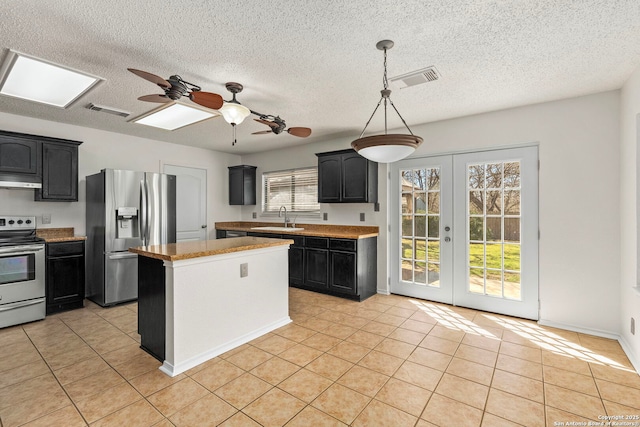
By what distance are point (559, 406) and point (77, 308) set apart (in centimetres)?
504

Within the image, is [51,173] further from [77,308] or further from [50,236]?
[77,308]

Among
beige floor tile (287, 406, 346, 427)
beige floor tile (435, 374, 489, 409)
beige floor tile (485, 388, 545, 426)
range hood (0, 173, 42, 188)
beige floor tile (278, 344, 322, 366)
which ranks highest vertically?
range hood (0, 173, 42, 188)

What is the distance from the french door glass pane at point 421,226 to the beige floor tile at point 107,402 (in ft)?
11.4

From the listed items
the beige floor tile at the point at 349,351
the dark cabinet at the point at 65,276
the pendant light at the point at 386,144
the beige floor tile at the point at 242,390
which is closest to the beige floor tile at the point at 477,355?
the beige floor tile at the point at 349,351

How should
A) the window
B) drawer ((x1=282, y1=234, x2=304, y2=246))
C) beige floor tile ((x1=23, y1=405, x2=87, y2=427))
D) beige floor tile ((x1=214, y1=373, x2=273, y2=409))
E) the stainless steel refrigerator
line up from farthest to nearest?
1. the window
2. drawer ((x1=282, y1=234, x2=304, y2=246))
3. the stainless steel refrigerator
4. beige floor tile ((x1=214, y1=373, x2=273, y2=409))
5. beige floor tile ((x1=23, y1=405, x2=87, y2=427))

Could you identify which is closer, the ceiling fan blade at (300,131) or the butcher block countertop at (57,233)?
the ceiling fan blade at (300,131)

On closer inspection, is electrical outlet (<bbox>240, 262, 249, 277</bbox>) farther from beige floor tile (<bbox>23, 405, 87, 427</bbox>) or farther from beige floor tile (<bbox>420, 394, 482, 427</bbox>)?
beige floor tile (<bbox>420, 394, 482, 427</bbox>)

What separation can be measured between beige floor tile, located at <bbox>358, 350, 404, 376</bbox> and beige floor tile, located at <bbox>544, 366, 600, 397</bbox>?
1.09m

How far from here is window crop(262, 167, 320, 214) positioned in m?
5.51

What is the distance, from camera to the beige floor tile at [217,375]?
2.24 meters

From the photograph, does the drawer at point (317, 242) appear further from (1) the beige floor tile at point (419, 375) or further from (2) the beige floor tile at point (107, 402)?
(2) the beige floor tile at point (107, 402)

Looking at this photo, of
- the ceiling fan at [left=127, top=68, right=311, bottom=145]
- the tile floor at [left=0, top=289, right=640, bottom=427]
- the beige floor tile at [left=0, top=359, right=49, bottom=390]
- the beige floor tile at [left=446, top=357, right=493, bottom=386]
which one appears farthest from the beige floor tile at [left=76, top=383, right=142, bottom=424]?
the beige floor tile at [left=446, top=357, right=493, bottom=386]

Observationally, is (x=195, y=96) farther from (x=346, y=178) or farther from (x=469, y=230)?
(x=469, y=230)

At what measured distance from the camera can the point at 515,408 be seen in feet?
6.44
